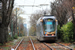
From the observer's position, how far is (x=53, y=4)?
29.2 m

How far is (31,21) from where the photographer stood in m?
69.8

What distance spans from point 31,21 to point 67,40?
50245 mm

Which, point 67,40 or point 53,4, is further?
point 53,4

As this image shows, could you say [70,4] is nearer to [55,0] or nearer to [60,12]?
[60,12]

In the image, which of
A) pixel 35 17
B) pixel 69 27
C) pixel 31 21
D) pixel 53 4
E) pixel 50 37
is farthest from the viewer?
pixel 31 21

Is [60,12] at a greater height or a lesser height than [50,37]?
greater

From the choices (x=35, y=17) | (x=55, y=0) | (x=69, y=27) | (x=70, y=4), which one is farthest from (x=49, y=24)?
(x=35, y=17)

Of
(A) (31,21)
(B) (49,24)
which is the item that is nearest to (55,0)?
(B) (49,24)

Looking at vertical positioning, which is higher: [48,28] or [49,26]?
[49,26]

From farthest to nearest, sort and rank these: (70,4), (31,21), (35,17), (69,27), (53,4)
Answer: (31,21), (35,17), (53,4), (69,27), (70,4)

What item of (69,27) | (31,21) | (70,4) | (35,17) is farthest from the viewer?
(31,21)

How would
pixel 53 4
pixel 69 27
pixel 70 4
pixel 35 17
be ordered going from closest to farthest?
pixel 70 4, pixel 69 27, pixel 53 4, pixel 35 17

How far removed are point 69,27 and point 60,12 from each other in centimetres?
731

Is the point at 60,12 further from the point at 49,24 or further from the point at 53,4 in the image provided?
the point at 49,24
